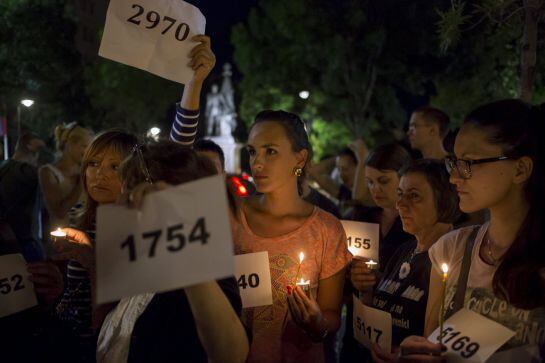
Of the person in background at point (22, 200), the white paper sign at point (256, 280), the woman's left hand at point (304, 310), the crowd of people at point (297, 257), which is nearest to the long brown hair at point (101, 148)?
the crowd of people at point (297, 257)

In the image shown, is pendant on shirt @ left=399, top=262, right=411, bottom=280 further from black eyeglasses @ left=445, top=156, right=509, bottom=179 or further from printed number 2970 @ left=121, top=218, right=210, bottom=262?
printed number 2970 @ left=121, top=218, right=210, bottom=262

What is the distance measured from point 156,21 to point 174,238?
6.76 feet

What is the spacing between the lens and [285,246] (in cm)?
318

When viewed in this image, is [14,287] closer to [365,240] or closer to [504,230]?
[365,240]

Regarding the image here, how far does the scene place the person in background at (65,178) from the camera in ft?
22.0

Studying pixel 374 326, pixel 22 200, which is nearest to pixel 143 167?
pixel 374 326

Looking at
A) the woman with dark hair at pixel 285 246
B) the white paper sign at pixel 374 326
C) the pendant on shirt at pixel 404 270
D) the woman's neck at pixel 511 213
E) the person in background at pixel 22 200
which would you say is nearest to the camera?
the woman's neck at pixel 511 213

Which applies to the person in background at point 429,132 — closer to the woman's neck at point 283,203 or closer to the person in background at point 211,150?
the person in background at point 211,150

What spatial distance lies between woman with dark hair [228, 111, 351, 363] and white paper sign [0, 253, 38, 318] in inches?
46.2

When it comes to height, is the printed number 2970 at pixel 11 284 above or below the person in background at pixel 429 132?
below

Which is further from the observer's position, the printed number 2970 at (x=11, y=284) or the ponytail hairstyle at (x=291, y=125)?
the ponytail hairstyle at (x=291, y=125)

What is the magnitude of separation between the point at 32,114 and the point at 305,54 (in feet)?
50.8

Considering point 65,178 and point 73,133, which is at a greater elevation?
point 73,133

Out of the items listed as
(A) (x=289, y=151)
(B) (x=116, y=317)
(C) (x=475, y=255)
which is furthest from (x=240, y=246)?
(C) (x=475, y=255)
